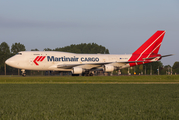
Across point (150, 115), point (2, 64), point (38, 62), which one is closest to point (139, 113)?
point (150, 115)

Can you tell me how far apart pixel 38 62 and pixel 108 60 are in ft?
43.7

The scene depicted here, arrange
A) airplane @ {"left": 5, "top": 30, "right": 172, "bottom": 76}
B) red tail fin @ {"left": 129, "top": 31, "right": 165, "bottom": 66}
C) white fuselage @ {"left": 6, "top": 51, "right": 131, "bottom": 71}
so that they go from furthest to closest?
red tail fin @ {"left": 129, "top": 31, "right": 165, "bottom": 66} < airplane @ {"left": 5, "top": 30, "right": 172, "bottom": 76} < white fuselage @ {"left": 6, "top": 51, "right": 131, "bottom": 71}

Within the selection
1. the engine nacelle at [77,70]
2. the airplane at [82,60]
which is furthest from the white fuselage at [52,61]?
the engine nacelle at [77,70]

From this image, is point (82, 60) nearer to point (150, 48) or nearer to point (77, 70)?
point (77, 70)

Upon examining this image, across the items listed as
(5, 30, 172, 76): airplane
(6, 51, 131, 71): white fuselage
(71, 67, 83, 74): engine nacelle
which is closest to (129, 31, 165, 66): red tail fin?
(5, 30, 172, 76): airplane

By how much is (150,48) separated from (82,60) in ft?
46.8

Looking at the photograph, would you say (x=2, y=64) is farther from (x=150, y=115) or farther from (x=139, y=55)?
(x=150, y=115)

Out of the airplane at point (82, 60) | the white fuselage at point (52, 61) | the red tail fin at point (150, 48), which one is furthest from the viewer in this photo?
the red tail fin at point (150, 48)

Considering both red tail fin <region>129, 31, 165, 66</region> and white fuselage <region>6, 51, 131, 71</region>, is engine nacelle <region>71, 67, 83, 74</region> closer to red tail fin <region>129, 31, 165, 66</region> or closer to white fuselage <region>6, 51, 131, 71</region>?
white fuselage <region>6, 51, 131, 71</region>

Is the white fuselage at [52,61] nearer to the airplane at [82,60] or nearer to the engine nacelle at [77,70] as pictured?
the airplane at [82,60]

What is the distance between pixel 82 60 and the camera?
150 feet

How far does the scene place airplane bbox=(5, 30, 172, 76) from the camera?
42547mm

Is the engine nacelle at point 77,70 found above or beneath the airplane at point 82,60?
beneath

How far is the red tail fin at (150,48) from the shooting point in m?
48.6
